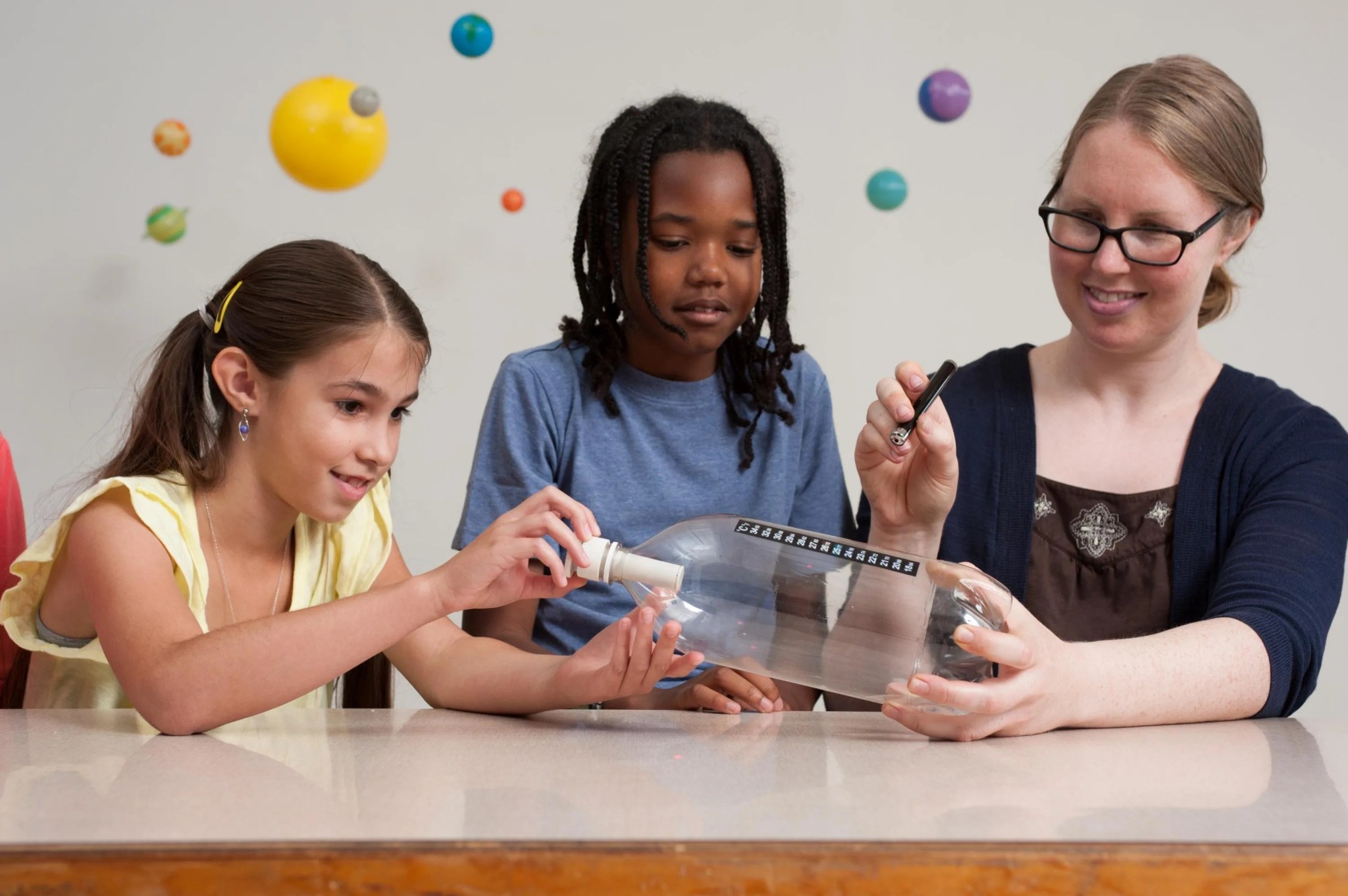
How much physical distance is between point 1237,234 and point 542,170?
1.29 meters

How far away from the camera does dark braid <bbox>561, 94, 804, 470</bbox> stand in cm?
135

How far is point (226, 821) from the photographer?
0.60 metres

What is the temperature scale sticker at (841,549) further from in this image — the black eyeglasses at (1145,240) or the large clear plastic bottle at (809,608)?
the black eyeglasses at (1145,240)

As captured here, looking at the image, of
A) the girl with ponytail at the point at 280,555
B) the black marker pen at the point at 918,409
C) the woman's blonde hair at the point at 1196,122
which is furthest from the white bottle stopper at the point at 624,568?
the woman's blonde hair at the point at 1196,122

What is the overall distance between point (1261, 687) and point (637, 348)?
0.72 meters

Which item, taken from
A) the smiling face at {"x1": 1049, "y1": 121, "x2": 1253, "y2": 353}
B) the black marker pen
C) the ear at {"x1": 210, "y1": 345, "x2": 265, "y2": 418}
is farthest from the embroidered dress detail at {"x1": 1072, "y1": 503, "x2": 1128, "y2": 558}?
the ear at {"x1": 210, "y1": 345, "x2": 265, "y2": 418}

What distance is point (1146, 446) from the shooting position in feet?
4.07

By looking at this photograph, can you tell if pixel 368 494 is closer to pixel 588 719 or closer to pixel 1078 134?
pixel 588 719

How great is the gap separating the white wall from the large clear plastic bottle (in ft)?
4.02

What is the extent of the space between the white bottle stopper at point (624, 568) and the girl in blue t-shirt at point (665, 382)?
1.36 feet

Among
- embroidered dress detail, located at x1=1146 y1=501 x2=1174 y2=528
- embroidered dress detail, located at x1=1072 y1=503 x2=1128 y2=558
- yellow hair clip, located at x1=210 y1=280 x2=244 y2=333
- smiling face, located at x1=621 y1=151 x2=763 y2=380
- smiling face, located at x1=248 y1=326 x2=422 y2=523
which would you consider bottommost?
embroidered dress detail, located at x1=1072 y1=503 x2=1128 y2=558

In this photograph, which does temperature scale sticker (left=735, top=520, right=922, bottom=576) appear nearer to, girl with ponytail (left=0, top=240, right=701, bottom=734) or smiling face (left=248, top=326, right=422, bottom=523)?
girl with ponytail (left=0, top=240, right=701, bottom=734)

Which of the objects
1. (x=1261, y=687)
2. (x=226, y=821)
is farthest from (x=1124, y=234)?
(x=226, y=821)

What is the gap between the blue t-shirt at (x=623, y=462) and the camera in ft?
4.37
